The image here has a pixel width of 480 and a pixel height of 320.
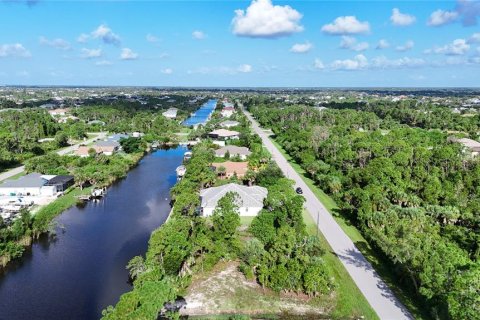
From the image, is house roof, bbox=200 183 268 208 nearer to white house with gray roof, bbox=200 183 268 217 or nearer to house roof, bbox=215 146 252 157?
white house with gray roof, bbox=200 183 268 217

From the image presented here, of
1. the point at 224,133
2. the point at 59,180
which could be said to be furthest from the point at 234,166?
the point at 224,133

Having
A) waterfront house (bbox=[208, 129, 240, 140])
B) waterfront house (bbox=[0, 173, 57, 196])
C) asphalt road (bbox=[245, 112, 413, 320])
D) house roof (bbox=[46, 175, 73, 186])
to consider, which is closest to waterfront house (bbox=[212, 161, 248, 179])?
asphalt road (bbox=[245, 112, 413, 320])

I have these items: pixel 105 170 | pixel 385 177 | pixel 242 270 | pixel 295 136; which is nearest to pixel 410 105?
pixel 295 136

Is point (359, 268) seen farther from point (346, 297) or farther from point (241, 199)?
point (241, 199)

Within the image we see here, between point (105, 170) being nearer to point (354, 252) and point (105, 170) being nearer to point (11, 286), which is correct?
point (11, 286)

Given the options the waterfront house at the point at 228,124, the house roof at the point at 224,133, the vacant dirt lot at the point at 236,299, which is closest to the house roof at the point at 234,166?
the vacant dirt lot at the point at 236,299

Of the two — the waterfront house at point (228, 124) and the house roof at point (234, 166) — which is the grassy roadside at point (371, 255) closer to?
the house roof at point (234, 166)

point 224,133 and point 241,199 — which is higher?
point 224,133
